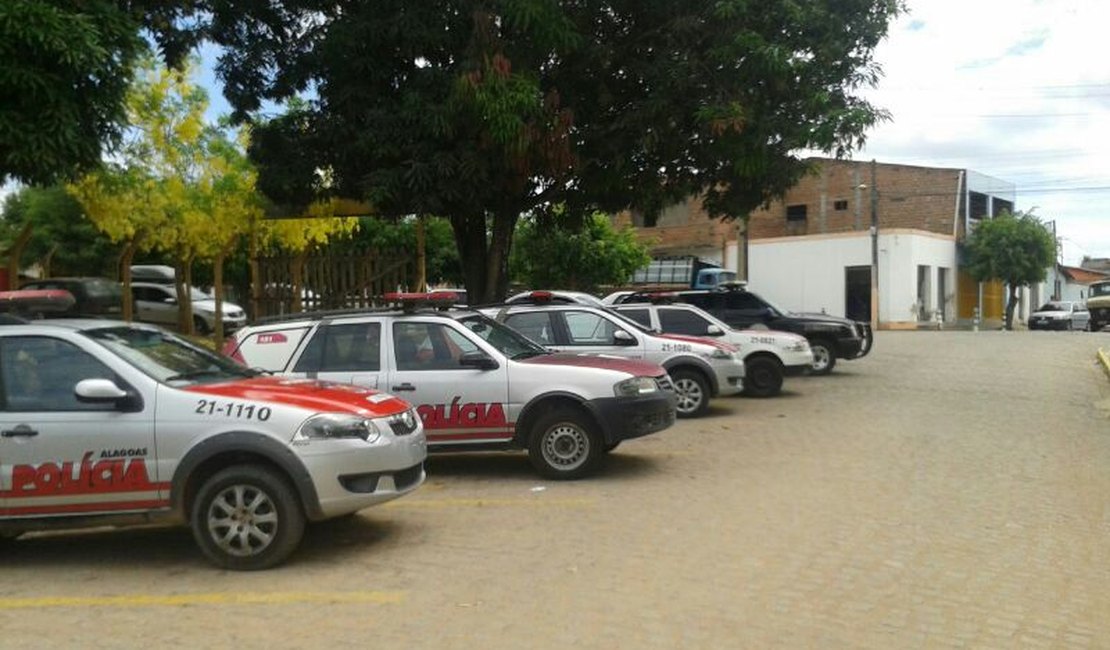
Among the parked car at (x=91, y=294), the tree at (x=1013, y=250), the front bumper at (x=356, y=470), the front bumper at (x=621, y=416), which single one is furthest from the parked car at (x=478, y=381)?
the tree at (x=1013, y=250)

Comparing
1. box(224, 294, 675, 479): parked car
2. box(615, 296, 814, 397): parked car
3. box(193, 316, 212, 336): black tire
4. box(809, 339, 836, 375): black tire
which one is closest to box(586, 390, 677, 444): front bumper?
box(224, 294, 675, 479): parked car

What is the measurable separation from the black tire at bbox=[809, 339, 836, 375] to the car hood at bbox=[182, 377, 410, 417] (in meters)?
12.7

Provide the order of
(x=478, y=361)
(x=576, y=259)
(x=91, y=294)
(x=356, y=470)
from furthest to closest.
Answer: (x=576, y=259), (x=91, y=294), (x=478, y=361), (x=356, y=470)

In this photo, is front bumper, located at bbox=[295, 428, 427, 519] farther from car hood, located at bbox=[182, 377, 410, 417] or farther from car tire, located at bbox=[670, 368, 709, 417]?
car tire, located at bbox=[670, 368, 709, 417]

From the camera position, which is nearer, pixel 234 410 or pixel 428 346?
pixel 234 410

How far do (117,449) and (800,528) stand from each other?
180 inches

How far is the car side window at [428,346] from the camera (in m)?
8.84

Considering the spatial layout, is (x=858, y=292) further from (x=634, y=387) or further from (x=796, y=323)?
(x=634, y=387)

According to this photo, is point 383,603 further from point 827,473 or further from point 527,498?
point 827,473

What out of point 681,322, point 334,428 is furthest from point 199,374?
point 681,322

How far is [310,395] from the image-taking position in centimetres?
636

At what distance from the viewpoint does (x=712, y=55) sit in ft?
42.1

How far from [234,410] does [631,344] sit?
6749mm

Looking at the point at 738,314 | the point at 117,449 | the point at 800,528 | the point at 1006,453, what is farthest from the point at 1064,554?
the point at 738,314
